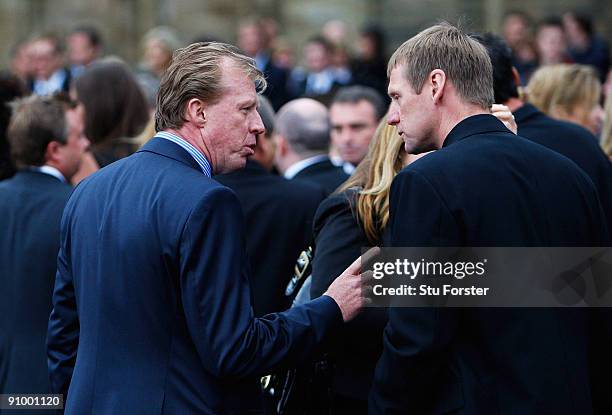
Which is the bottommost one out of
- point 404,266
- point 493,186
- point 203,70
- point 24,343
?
point 24,343

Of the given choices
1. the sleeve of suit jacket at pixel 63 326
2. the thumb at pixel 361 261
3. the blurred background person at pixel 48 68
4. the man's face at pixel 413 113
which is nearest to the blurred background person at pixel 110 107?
the sleeve of suit jacket at pixel 63 326

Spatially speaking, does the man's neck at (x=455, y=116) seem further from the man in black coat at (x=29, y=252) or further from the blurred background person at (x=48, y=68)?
the blurred background person at (x=48, y=68)

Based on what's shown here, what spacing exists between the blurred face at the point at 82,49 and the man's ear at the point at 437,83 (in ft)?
34.4

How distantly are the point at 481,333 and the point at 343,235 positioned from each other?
0.98 meters

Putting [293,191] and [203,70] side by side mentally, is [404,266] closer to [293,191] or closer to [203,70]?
[203,70]

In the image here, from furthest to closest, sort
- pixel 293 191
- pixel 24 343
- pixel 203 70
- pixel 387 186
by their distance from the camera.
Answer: pixel 293 191 → pixel 24 343 → pixel 387 186 → pixel 203 70

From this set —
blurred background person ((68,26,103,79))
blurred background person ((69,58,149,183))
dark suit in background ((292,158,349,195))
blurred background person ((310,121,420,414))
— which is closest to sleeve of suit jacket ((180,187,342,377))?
blurred background person ((310,121,420,414))

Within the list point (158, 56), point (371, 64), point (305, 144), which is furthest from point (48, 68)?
point (305, 144)

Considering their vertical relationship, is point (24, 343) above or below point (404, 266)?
below

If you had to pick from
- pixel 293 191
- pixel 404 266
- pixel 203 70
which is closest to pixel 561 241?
pixel 404 266

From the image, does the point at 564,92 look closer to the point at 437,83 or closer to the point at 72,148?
the point at 72,148

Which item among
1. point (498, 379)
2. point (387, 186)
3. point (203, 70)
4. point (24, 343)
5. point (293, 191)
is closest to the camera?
point (498, 379)

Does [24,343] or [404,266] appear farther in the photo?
[24,343]

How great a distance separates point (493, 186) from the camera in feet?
11.2
